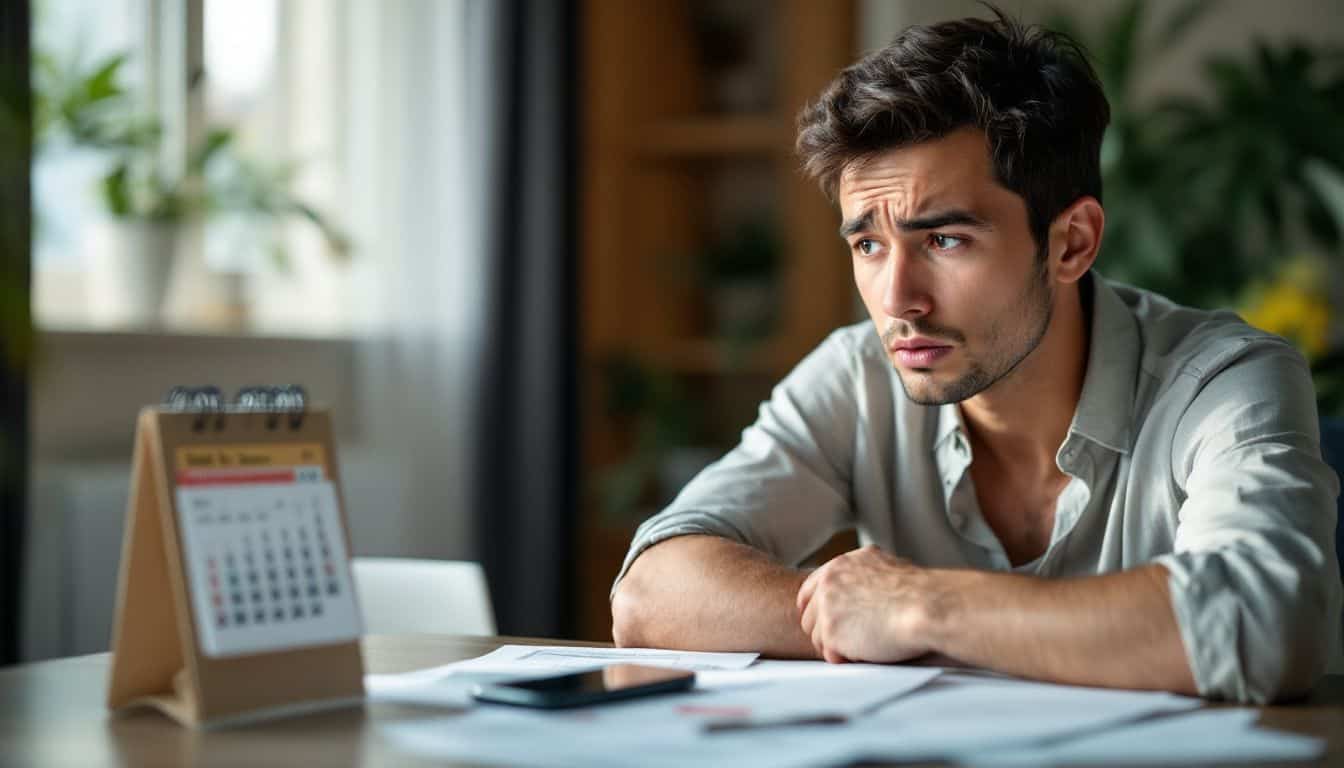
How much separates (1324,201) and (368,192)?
2.24 m

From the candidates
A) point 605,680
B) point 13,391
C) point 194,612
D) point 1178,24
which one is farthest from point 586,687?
point 1178,24

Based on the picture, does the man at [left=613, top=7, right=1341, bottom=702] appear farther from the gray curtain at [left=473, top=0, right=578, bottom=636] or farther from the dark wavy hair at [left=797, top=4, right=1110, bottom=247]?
the gray curtain at [left=473, top=0, right=578, bottom=636]

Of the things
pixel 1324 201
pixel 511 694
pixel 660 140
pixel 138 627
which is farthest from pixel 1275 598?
pixel 660 140

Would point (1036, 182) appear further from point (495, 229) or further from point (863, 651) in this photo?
point (495, 229)

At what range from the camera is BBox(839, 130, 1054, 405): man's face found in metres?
1.68

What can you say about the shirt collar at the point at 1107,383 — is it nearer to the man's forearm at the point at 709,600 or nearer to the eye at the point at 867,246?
the eye at the point at 867,246

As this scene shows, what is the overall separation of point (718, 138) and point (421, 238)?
101 centimetres

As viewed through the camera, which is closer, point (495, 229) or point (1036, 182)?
point (1036, 182)

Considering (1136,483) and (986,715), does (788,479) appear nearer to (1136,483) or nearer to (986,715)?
(1136,483)

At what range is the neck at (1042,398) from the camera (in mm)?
1826

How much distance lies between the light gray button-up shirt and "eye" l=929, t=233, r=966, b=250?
0.73 feet

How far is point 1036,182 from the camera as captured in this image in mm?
1755

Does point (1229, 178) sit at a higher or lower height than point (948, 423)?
higher

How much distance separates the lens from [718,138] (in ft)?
13.7
